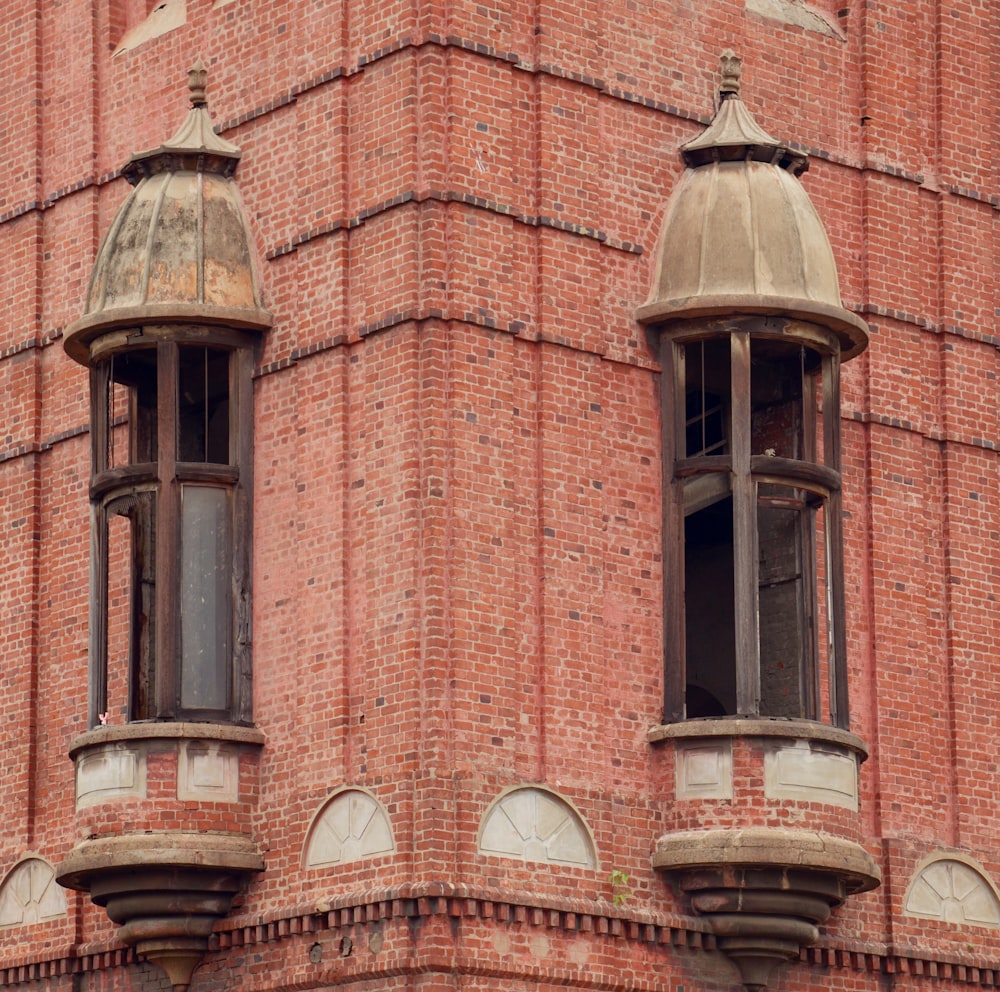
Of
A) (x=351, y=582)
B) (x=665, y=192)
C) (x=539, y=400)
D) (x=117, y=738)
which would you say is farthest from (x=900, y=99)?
(x=117, y=738)

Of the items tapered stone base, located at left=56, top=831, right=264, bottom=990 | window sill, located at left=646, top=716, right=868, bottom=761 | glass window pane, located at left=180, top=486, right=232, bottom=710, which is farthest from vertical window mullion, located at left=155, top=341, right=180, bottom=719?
window sill, located at left=646, top=716, right=868, bottom=761

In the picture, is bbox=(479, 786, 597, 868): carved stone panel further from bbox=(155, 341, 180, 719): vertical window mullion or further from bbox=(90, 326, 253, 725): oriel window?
bbox=(155, 341, 180, 719): vertical window mullion

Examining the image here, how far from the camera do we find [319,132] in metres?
25.3

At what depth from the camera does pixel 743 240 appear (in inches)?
984

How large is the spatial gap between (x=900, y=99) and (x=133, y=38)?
6.60 meters

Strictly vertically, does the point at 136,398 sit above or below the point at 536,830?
above

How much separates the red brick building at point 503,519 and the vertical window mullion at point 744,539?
52mm

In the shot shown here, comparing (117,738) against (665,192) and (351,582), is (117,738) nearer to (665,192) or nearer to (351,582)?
(351,582)

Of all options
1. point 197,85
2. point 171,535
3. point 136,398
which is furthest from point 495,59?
point 171,535

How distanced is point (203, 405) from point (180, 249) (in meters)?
1.62

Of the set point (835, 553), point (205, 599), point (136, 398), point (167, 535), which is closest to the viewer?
point (167, 535)

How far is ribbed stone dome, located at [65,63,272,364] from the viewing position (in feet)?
82.1

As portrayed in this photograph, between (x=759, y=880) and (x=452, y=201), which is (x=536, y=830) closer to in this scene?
(x=759, y=880)

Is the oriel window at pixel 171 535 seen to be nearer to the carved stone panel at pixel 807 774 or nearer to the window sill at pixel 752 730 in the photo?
the window sill at pixel 752 730
